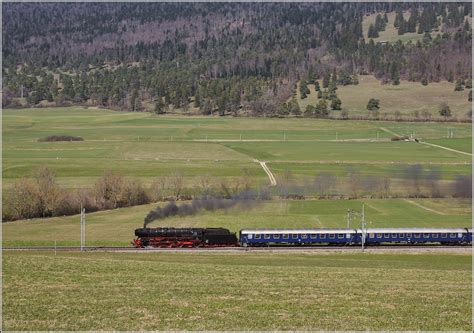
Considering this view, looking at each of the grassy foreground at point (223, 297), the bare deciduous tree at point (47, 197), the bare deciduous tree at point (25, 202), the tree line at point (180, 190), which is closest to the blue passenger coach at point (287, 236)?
the grassy foreground at point (223, 297)

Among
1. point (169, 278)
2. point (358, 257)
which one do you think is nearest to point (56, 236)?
point (358, 257)

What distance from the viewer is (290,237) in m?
73.9

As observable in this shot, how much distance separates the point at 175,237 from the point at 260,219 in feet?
63.6

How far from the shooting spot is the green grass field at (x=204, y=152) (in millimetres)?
123812

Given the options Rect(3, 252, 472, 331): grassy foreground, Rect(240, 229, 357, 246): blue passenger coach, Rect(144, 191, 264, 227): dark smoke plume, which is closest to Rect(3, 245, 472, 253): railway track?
Rect(240, 229, 357, 246): blue passenger coach

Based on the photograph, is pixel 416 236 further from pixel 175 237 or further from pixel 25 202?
pixel 25 202

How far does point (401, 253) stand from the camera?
69.3m

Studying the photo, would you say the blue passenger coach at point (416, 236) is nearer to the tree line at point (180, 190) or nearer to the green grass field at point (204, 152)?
the tree line at point (180, 190)

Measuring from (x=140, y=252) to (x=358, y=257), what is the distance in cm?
2119

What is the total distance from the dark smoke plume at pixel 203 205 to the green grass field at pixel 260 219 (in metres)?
1.30

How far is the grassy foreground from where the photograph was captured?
28125 mm

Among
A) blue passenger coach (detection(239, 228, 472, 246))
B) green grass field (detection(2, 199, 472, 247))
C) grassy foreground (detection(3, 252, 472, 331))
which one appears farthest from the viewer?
green grass field (detection(2, 199, 472, 247))

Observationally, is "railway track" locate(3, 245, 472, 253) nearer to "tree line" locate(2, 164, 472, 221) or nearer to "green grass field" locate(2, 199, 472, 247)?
"green grass field" locate(2, 199, 472, 247)

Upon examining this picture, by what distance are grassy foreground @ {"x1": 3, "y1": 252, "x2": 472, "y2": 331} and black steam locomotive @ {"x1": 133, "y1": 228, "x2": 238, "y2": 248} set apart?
23366 millimetres
